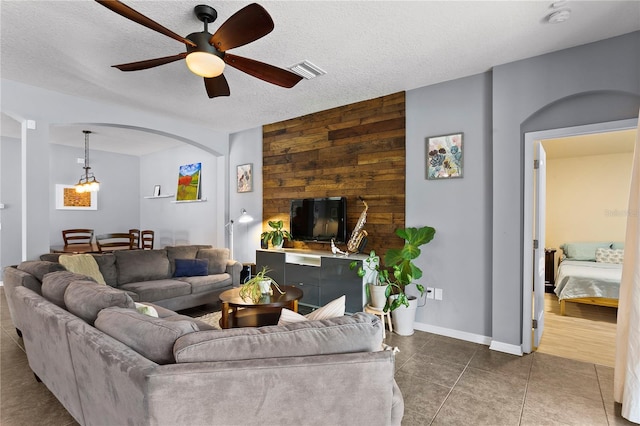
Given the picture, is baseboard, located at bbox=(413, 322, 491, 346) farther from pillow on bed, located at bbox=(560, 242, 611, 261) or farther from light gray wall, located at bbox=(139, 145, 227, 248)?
light gray wall, located at bbox=(139, 145, 227, 248)

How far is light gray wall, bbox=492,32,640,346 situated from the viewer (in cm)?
261

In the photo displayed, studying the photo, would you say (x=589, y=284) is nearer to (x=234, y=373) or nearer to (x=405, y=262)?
(x=405, y=262)

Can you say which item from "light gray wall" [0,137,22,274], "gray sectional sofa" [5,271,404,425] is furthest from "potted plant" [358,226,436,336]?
"light gray wall" [0,137,22,274]

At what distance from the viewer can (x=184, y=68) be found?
3.18 metres

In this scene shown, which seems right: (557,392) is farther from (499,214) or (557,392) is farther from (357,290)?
(357,290)

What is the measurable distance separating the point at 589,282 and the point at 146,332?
4.98 meters

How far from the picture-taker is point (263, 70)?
7.85 ft

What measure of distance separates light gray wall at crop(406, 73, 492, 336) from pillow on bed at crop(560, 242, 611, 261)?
337 cm

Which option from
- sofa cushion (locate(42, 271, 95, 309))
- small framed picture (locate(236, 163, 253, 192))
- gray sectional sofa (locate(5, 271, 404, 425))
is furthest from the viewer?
small framed picture (locate(236, 163, 253, 192))

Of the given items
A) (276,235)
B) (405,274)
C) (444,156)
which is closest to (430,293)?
(405,274)

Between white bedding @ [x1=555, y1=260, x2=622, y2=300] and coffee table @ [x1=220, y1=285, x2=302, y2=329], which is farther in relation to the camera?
white bedding @ [x1=555, y1=260, x2=622, y2=300]

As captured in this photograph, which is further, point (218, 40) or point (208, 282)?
point (208, 282)

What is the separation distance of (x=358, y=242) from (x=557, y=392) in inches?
88.0

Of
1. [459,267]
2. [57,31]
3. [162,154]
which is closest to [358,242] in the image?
[459,267]
